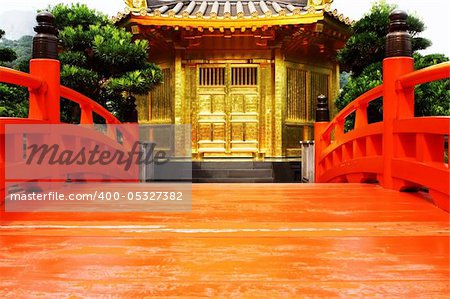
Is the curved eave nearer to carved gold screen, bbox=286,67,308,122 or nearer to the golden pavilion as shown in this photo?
the golden pavilion

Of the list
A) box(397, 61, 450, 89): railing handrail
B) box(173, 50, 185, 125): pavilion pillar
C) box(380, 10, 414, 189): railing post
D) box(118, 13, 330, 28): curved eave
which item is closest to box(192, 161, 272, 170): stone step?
box(173, 50, 185, 125): pavilion pillar

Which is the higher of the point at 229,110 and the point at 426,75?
the point at 229,110

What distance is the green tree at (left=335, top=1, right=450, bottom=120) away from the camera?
7.75 meters

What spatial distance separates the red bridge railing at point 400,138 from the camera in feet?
10.4

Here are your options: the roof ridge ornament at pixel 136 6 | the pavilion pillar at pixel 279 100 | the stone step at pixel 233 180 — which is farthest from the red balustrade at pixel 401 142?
the roof ridge ornament at pixel 136 6

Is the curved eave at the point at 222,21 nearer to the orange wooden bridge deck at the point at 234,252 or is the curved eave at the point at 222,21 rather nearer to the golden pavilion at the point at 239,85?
the golden pavilion at the point at 239,85

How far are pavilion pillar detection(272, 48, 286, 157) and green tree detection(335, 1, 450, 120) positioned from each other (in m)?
1.76

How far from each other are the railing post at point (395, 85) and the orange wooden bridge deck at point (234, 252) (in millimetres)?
850

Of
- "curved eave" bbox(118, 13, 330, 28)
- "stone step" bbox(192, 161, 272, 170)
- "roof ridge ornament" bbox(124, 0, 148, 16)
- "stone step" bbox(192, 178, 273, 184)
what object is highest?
"roof ridge ornament" bbox(124, 0, 148, 16)

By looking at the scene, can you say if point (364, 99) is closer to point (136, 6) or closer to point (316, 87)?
point (136, 6)

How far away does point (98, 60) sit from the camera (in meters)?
8.11

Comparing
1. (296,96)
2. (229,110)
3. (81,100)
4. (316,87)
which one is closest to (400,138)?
(81,100)

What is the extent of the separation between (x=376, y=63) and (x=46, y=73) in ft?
20.1

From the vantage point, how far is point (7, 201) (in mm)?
3391
